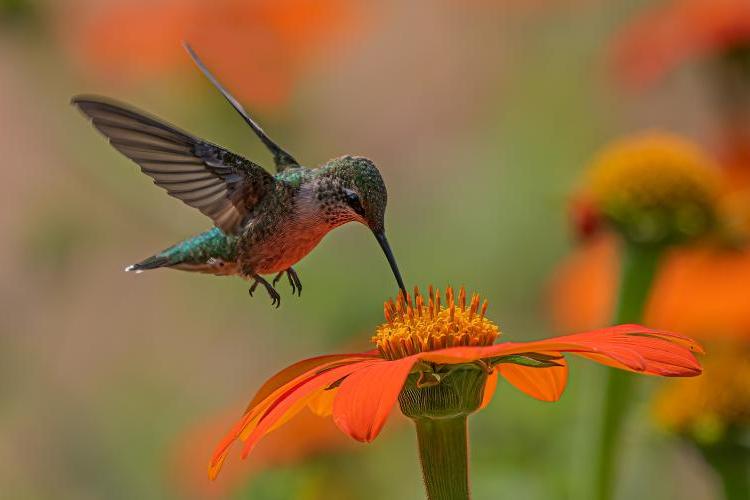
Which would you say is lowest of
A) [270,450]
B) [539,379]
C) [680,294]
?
[270,450]

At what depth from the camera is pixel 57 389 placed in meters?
2.78

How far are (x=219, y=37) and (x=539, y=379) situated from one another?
1894 millimetres

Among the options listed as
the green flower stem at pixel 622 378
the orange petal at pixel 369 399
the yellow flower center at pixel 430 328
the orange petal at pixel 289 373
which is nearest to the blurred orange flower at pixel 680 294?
the green flower stem at pixel 622 378

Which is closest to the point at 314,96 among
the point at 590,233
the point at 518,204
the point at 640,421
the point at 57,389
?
the point at 518,204

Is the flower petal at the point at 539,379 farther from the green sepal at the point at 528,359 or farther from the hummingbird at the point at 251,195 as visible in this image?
the hummingbird at the point at 251,195

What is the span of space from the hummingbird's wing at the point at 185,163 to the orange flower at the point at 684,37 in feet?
5.04

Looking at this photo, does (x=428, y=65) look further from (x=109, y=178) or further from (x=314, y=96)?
(x=109, y=178)

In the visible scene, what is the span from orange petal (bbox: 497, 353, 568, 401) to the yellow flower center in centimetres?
4

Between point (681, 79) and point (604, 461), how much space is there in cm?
261

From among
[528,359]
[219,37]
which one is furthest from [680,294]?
[528,359]

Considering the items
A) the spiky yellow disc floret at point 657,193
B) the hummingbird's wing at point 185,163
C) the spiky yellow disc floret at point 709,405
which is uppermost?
the hummingbird's wing at point 185,163

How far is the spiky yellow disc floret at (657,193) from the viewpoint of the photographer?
1.81m

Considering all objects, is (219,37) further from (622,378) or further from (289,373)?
(289,373)

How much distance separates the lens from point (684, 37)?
272 centimetres
